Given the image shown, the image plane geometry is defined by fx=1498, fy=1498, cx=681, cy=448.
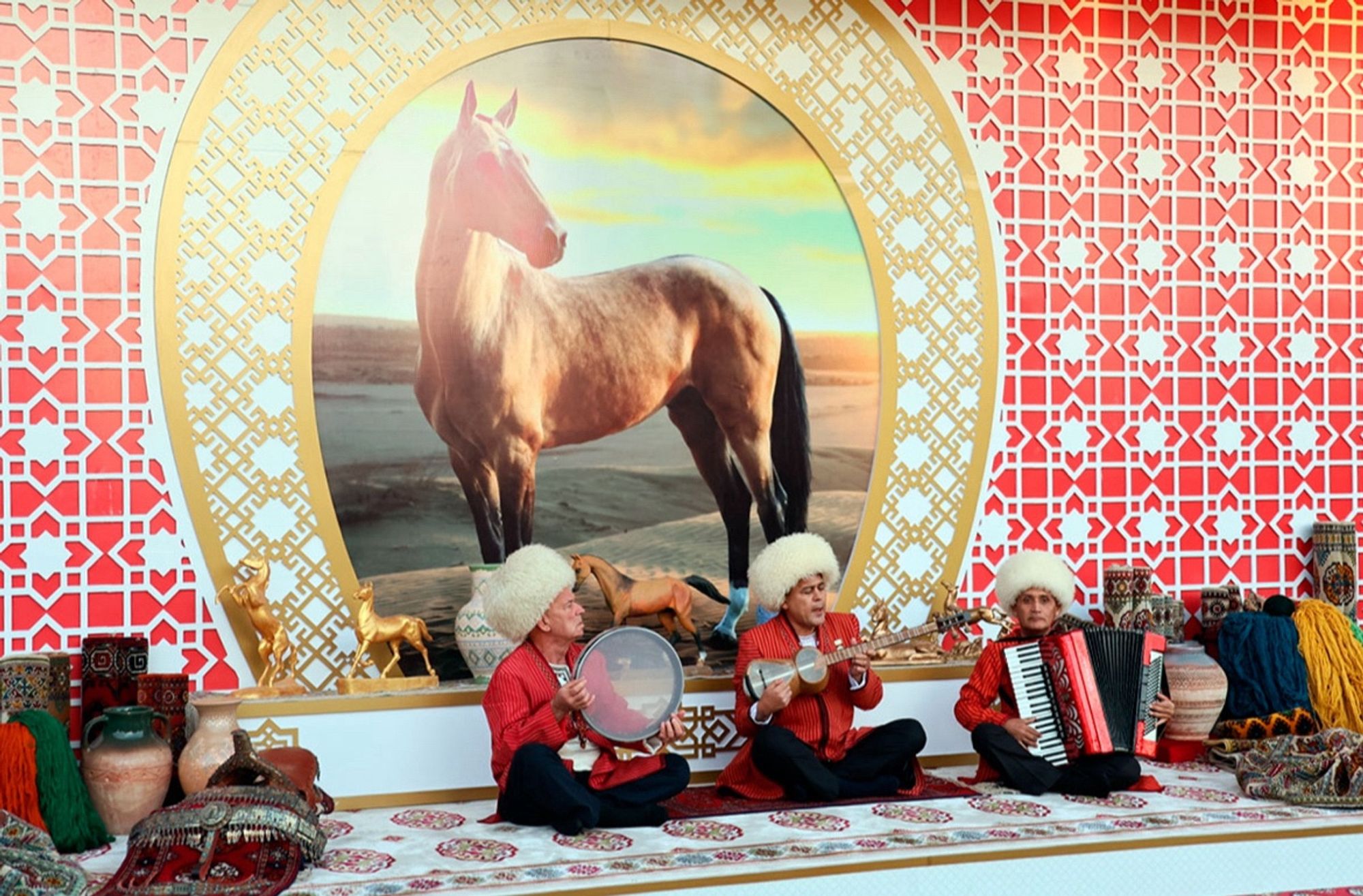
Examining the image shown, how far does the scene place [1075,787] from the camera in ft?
19.7

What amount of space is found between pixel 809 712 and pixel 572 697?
1.15 m

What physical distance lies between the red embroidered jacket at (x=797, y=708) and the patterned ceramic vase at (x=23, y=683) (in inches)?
106

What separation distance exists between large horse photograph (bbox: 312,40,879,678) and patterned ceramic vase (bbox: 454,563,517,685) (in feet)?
0.54

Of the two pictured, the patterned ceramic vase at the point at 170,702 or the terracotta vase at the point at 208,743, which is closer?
the terracotta vase at the point at 208,743

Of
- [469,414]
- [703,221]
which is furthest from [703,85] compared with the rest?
[469,414]

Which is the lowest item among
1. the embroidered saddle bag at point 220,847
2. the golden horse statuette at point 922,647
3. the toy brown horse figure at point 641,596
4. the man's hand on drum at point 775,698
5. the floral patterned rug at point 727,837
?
the floral patterned rug at point 727,837

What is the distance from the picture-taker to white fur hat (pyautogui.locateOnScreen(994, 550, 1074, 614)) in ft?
20.5

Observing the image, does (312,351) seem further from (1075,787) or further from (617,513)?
(1075,787)

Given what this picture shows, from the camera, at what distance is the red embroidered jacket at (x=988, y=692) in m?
6.25

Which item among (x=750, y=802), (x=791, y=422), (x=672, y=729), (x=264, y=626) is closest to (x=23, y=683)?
(x=264, y=626)

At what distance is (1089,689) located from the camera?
598cm

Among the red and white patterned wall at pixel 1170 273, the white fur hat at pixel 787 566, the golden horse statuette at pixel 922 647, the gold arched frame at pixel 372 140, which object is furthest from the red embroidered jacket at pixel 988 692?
the red and white patterned wall at pixel 1170 273

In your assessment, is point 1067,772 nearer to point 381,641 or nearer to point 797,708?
point 797,708

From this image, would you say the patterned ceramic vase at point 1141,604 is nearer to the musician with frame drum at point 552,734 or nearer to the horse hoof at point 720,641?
the horse hoof at point 720,641
